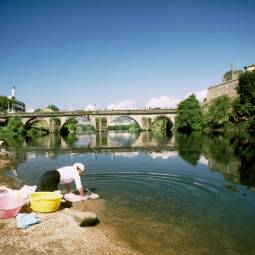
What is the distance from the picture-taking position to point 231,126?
77.6 metres

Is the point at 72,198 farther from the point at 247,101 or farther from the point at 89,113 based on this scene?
the point at 89,113

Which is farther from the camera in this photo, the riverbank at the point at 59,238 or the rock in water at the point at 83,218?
the rock in water at the point at 83,218

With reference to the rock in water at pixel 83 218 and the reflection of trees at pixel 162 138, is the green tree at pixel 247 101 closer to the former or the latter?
the reflection of trees at pixel 162 138

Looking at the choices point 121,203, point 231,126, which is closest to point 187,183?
point 121,203

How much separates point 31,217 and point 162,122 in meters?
110

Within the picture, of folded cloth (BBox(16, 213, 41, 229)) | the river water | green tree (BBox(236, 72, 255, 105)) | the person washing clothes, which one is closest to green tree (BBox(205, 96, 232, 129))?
green tree (BBox(236, 72, 255, 105))

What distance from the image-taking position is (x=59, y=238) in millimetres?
9688

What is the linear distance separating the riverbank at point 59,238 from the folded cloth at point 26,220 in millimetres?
154

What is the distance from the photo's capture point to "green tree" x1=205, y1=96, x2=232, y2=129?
81.0 m

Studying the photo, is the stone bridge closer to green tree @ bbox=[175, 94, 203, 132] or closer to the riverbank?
green tree @ bbox=[175, 94, 203, 132]

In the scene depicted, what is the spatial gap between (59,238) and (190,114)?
8295 centimetres

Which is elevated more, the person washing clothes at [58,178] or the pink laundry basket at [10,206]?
the person washing clothes at [58,178]

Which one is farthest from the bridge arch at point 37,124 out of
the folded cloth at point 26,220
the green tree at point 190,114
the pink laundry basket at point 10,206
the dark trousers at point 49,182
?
the folded cloth at point 26,220

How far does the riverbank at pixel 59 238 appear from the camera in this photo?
9.03m
